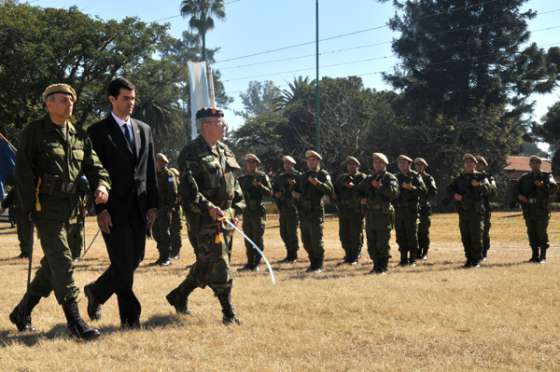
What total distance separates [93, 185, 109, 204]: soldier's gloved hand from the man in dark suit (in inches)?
13.0

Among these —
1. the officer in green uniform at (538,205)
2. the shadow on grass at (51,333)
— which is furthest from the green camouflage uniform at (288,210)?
the shadow on grass at (51,333)

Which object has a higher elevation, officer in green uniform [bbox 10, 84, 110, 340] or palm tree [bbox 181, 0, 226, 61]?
palm tree [bbox 181, 0, 226, 61]

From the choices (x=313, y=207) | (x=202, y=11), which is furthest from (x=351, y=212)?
(x=202, y=11)

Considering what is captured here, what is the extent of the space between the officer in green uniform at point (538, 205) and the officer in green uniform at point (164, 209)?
22.3 ft

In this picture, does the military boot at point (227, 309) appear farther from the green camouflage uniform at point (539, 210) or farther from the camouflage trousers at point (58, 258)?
the green camouflage uniform at point (539, 210)

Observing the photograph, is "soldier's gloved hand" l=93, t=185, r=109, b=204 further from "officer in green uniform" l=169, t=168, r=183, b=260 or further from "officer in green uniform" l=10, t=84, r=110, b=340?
"officer in green uniform" l=169, t=168, r=183, b=260

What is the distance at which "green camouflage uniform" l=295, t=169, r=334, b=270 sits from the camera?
11734 mm

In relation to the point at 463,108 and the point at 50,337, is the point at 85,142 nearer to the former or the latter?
the point at 50,337

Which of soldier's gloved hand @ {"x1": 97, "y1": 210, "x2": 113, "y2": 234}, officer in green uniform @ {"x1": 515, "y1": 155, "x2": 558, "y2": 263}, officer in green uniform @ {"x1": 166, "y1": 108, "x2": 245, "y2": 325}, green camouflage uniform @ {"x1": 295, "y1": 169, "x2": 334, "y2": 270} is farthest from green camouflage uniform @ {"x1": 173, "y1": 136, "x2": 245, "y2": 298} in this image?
officer in green uniform @ {"x1": 515, "y1": 155, "x2": 558, "y2": 263}

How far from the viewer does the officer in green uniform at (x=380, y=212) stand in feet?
36.1

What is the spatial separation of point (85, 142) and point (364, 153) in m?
42.3

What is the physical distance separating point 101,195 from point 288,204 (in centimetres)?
792

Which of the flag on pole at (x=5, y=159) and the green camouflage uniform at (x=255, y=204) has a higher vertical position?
the flag on pole at (x=5, y=159)

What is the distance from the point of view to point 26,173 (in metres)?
5.52
